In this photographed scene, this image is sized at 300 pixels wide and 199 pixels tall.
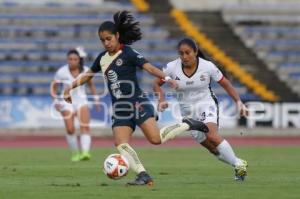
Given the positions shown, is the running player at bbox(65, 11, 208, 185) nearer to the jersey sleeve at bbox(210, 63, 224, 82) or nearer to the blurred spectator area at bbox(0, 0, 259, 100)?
the jersey sleeve at bbox(210, 63, 224, 82)

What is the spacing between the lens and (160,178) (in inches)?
547

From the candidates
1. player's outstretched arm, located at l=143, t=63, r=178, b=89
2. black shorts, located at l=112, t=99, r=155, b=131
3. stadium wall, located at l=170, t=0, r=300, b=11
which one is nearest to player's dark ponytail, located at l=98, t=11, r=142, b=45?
player's outstretched arm, located at l=143, t=63, r=178, b=89

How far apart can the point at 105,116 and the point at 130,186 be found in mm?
18989

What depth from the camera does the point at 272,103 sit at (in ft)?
108

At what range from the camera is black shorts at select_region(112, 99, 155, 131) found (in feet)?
40.4

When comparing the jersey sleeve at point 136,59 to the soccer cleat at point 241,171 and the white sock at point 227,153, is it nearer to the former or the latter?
the white sock at point 227,153

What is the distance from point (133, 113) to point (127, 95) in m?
0.34

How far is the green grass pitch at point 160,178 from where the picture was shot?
11.2 metres

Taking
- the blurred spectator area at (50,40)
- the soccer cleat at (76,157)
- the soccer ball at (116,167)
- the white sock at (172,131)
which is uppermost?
the blurred spectator area at (50,40)

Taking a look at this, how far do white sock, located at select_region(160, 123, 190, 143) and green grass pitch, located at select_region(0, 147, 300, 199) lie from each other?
26.3 inches

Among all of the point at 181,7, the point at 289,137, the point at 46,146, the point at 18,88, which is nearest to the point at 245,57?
the point at 181,7

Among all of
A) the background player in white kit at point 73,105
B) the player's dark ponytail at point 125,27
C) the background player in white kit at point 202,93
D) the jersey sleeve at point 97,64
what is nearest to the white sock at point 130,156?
the background player in white kit at point 202,93

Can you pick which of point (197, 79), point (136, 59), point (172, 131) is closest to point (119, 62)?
point (136, 59)

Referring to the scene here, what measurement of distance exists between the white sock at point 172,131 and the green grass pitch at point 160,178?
67 cm
